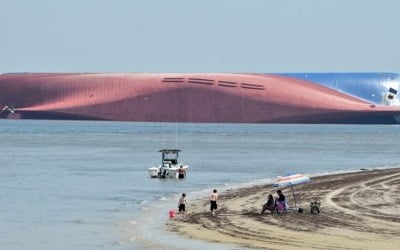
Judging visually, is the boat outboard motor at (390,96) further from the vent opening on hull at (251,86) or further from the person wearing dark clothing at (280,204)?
the person wearing dark clothing at (280,204)

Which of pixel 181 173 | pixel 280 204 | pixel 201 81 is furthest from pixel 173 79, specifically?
pixel 280 204

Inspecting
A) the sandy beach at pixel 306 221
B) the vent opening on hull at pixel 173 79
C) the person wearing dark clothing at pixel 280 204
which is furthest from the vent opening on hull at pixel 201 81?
the person wearing dark clothing at pixel 280 204

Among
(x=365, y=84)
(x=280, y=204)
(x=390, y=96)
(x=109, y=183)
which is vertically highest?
(x=365, y=84)

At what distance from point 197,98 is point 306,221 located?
131762 mm

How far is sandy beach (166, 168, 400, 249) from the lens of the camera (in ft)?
86.5

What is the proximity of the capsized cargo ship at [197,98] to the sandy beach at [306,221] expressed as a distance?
11911cm

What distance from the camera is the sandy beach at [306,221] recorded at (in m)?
26.4

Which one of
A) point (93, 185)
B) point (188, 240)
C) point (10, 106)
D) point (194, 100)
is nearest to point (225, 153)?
point (93, 185)

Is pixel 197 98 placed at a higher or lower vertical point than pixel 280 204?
higher

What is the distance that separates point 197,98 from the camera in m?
162

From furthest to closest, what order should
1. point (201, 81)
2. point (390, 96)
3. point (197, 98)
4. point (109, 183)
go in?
point (390, 96), point (201, 81), point (197, 98), point (109, 183)

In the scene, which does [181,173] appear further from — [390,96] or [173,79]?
[390,96]

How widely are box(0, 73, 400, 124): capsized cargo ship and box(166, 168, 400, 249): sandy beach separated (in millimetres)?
119110

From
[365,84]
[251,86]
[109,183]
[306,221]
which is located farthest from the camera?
[365,84]
